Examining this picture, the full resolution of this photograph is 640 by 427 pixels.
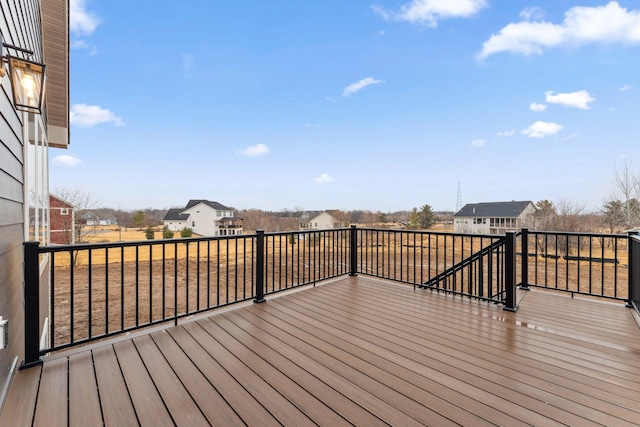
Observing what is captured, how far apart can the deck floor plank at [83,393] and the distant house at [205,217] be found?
90.8 ft

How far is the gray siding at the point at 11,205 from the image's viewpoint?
1557mm

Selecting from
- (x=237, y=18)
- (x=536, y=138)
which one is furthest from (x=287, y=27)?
(x=536, y=138)

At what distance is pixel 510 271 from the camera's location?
305 centimetres

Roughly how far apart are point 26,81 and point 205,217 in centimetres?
3204

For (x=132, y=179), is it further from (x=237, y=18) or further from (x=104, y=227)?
(x=237, y=18)

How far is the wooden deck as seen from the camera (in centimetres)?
143

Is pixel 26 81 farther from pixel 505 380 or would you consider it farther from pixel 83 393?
pixel 505 380

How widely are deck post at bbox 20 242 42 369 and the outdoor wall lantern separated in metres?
0.86

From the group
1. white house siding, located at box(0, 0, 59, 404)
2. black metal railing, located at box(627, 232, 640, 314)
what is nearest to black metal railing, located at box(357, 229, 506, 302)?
black metal railing, located at box(627, 232, 640, 314)

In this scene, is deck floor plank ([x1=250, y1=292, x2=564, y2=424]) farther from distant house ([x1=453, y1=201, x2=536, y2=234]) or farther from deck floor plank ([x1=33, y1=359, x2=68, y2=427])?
distant house ([x1=453, y1=201, x2=536, y2=234])

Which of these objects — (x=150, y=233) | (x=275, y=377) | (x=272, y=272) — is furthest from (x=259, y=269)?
(x=150, y=233)

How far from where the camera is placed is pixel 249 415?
1.42m

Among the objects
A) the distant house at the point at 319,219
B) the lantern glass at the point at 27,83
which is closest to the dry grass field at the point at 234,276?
the lantern glass at the point at 27,83

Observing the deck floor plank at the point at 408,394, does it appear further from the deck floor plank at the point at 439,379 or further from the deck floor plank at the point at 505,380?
the deck floor plank at the point at 505,380
